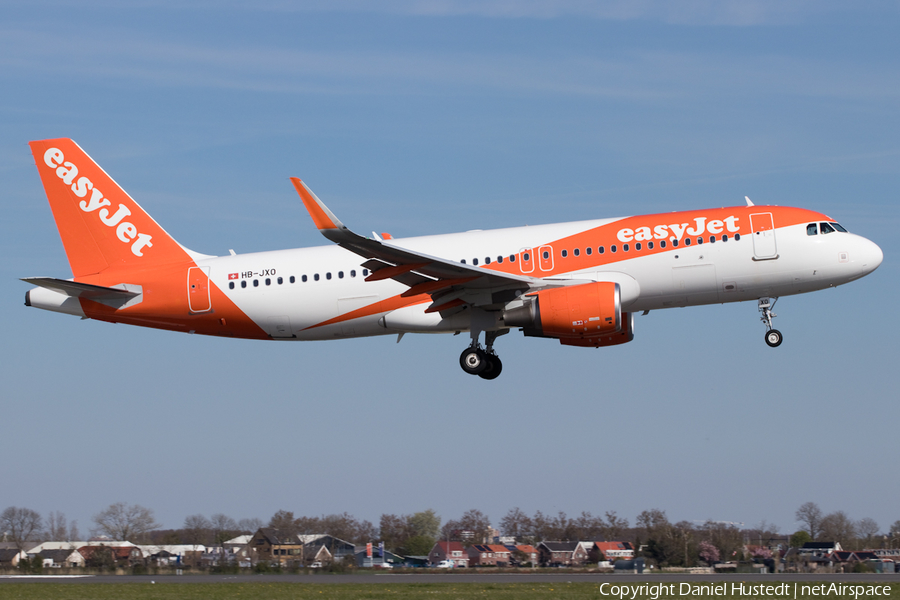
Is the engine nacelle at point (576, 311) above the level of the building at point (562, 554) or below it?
above

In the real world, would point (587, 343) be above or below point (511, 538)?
above

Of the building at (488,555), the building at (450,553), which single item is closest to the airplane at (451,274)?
the building at (450,553)

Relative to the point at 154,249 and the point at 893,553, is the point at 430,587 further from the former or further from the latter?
the point at 893,553

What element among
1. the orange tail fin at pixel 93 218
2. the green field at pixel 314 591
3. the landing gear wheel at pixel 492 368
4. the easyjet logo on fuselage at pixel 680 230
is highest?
the orange tail fin at pixel 93 218

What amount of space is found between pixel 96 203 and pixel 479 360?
16.3 meters

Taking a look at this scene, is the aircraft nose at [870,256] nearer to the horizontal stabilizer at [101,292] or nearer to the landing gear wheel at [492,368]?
the landing gear wheel at [492,368]

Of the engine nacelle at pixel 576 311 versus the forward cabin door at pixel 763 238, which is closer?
the engine nacelle at pixel 576 311

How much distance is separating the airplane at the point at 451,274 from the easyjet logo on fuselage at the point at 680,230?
4cm

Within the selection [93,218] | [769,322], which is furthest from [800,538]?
[93,218]

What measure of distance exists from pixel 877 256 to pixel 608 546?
90.8 feet

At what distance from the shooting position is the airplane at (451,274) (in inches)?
1212

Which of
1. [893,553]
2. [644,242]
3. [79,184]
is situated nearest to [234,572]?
[79,184]

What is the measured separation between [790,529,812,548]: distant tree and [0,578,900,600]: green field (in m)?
28.5

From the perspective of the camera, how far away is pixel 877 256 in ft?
103
